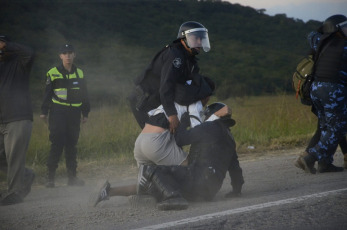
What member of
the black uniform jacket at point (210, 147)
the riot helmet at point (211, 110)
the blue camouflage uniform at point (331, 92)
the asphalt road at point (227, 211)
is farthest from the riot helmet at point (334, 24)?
the black uniform jacket at point (210, 147)

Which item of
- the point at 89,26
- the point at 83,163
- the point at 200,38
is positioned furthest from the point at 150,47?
the point at 200,38

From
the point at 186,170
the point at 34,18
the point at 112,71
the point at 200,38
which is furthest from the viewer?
the point at 34,18

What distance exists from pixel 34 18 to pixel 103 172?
4114cm

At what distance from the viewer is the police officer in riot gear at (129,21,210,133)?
6.28 m

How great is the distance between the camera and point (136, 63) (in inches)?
1745

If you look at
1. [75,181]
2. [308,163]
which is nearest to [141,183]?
[308,163]

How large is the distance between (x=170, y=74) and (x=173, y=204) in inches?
55.3

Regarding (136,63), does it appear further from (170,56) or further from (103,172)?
(170,56)

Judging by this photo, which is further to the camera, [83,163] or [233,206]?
[83,163]

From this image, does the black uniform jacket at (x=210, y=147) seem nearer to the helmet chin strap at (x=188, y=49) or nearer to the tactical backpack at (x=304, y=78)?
the helmet chin strap at (x=188, y=49)

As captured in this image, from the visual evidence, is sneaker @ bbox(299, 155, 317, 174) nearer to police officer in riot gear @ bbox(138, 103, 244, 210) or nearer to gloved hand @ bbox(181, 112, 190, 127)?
police officer in riot gear @ bbox(138, 103, 244, 210)

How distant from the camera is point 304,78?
794 cm

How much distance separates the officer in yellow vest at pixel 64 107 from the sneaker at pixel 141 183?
3244 millimetres

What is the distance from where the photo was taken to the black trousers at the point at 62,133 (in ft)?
30.1
